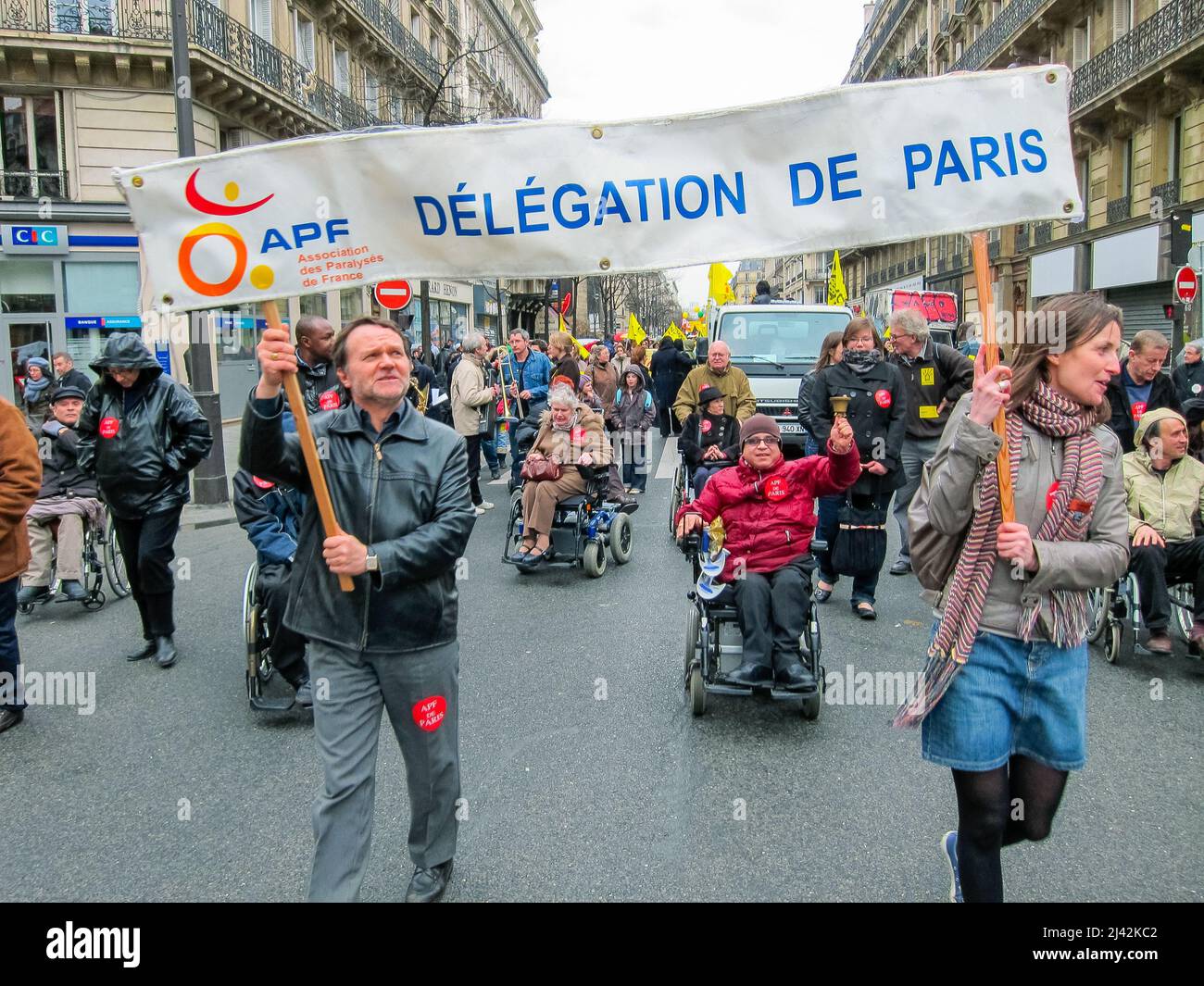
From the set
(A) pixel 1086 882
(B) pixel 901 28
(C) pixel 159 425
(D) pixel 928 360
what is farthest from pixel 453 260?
(B) pixel 901 28

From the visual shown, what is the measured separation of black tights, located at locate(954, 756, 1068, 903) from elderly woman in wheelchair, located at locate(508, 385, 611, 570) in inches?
Result: 232

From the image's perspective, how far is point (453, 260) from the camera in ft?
9.74

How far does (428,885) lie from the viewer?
346 cm

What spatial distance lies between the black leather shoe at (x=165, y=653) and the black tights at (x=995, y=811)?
16.2 feet

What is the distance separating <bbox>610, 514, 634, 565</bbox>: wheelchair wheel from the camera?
8953 mm

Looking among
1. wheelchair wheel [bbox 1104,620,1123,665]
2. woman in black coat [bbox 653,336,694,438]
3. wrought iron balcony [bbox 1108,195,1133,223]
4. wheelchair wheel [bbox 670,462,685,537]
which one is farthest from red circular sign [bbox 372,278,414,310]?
wrought iron balcony [bbox 1108,195,1133,223]

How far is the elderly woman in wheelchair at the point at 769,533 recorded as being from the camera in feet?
16.8

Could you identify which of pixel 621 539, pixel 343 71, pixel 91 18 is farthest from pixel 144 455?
pixel 343 71

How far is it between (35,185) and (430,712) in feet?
71.0

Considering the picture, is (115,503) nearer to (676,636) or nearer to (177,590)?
(177,590)

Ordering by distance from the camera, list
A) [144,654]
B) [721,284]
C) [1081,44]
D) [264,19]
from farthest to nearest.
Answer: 1. [1081,44]
2. [264,19]
3. [721,284]
4. [144,654]

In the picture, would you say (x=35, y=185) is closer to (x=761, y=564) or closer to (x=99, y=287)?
(x=99, y=287)

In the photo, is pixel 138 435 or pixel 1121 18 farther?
pixel 1121 18

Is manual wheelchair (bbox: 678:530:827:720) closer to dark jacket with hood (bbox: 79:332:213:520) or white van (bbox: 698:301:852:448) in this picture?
Answer: dark jacket with hood (bbox: 79:332:213:520)
